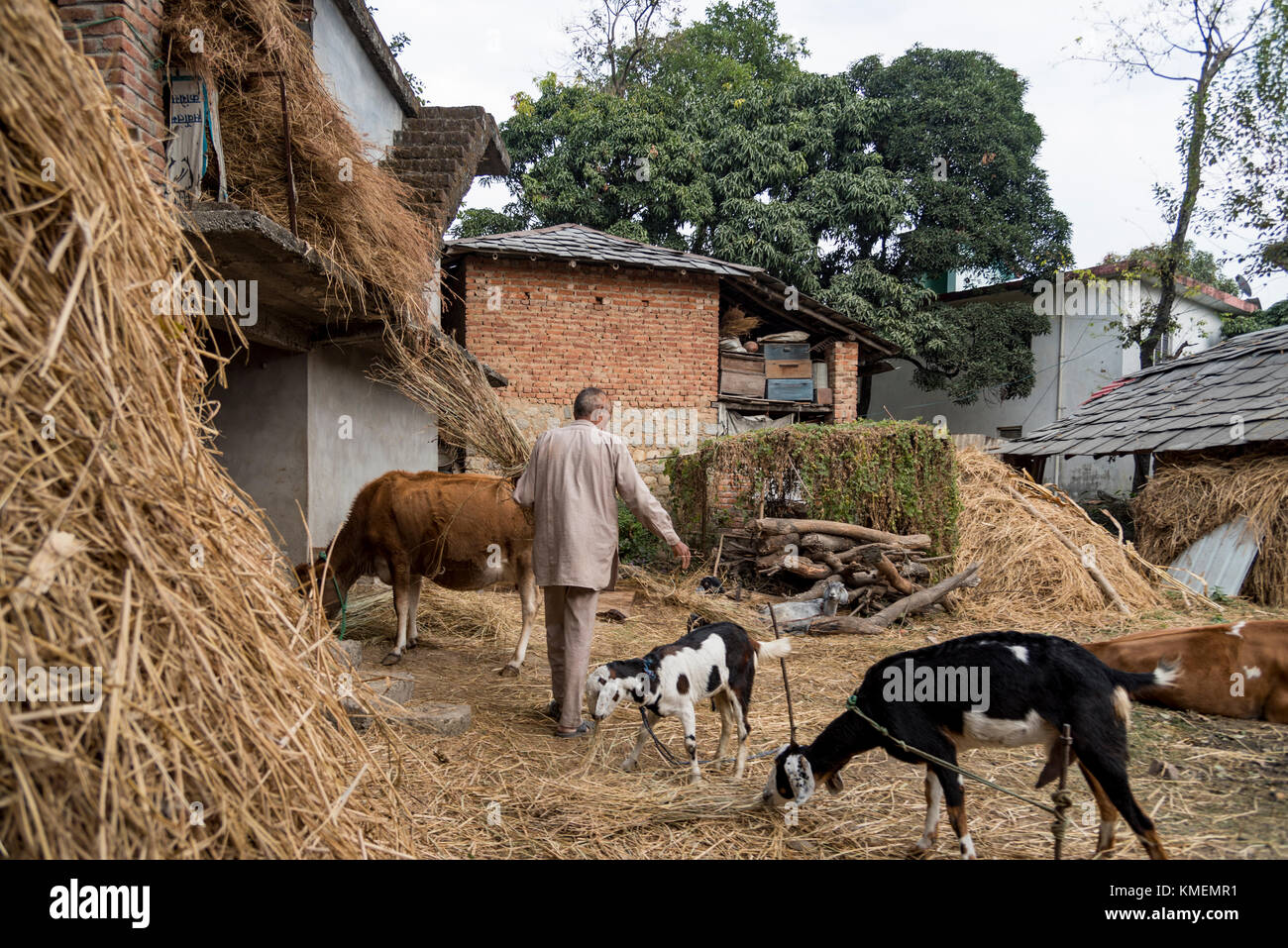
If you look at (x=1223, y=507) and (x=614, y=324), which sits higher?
(x=614, y=324)

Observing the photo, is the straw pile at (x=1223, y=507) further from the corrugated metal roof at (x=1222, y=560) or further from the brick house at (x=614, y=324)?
the brick house at (x=614, y=324)

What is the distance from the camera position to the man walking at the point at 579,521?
16.4 ft

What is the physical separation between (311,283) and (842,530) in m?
6.86

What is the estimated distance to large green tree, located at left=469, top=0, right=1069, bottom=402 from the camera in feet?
67.6

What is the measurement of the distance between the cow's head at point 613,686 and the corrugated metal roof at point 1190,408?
9840 millimetres

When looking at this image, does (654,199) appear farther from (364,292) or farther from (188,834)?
(188,834)

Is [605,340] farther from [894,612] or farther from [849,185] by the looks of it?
[849,185]

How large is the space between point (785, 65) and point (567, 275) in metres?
17.5

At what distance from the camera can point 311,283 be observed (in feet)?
19.3

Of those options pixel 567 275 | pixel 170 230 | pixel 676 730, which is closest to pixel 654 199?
pixel 567 275

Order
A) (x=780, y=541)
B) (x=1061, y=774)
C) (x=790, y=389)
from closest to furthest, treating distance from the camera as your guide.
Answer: (x=1061, y=774), (x=780, y=541), (x=790, y=389)

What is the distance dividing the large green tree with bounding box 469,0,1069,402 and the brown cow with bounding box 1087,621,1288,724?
15.9 m

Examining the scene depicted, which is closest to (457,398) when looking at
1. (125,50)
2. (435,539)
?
(435,539)

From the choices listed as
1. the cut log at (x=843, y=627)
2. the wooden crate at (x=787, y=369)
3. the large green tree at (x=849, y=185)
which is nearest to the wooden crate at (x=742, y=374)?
the wooden crate at (x=787, y=369)
